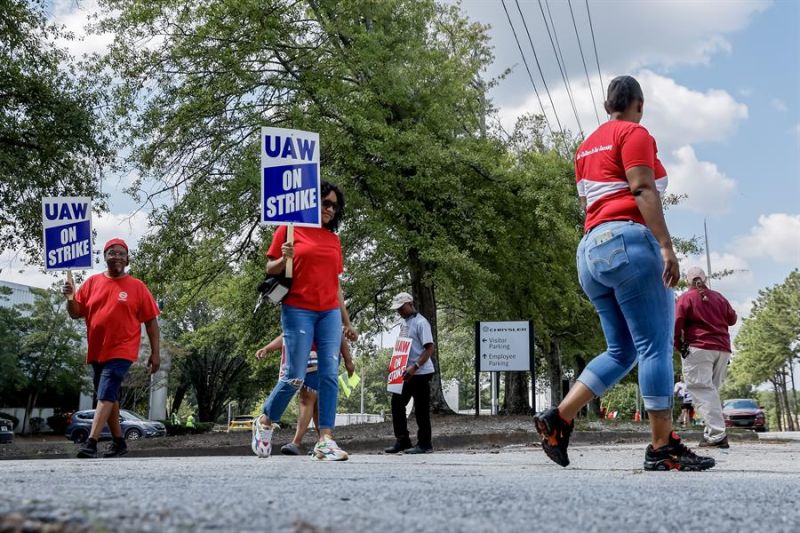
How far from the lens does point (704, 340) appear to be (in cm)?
901

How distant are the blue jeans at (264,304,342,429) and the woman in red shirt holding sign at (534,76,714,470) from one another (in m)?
2.03

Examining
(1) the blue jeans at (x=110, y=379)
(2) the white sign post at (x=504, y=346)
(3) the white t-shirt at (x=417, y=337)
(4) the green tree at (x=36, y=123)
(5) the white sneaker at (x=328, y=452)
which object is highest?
(4) the green tree at (x=36, y=123)

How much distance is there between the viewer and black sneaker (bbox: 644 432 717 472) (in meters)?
4.86

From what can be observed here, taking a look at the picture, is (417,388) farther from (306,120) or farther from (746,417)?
(746,417)

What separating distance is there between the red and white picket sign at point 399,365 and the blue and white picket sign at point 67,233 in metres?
3.65

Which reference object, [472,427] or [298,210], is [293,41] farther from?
[298,210]

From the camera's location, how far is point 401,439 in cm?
944

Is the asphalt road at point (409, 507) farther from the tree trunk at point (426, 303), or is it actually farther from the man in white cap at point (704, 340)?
the tree trunk at point (426, 303)

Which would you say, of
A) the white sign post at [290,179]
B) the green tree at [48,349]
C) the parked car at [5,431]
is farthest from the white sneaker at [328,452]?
the green tree at [48,349]

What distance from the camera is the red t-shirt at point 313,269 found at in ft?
21.0

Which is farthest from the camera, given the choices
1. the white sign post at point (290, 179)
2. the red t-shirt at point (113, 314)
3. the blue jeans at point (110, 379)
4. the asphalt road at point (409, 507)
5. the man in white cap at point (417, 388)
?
the man in white cap at point (417, 388)

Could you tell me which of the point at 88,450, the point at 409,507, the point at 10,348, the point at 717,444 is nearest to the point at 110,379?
the point at 88,450

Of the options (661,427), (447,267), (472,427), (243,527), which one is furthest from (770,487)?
(447,267)

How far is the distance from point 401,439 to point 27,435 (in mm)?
38490
